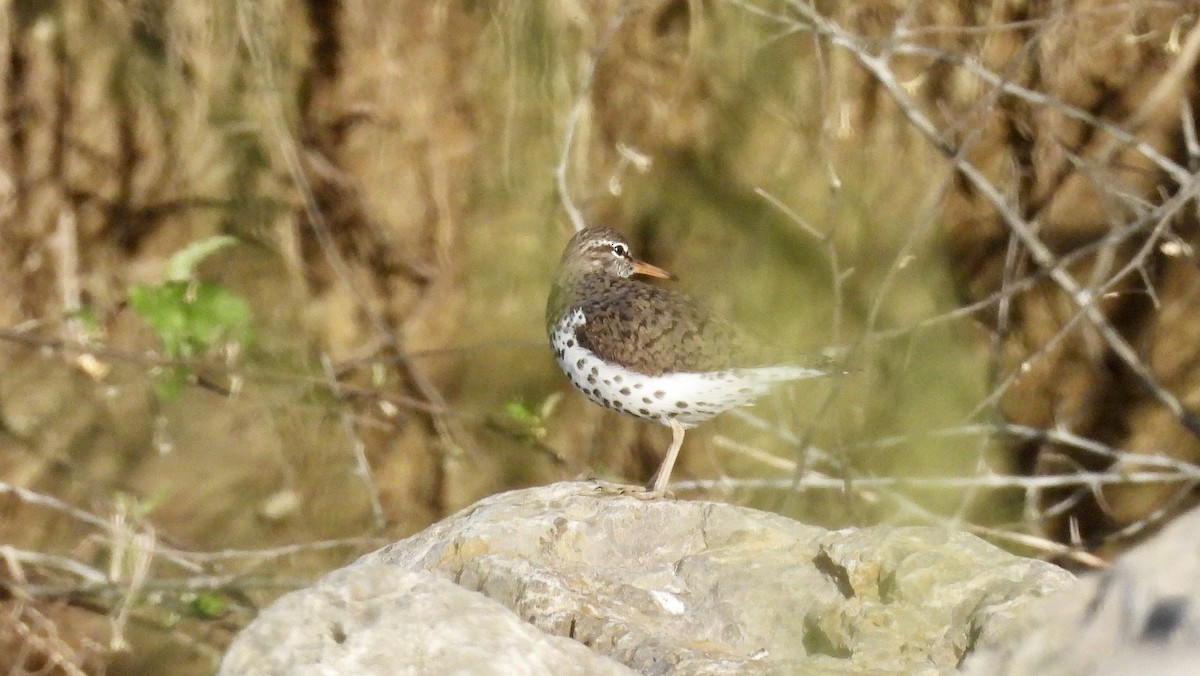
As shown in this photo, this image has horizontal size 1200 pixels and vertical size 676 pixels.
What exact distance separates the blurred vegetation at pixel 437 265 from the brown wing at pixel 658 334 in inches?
31.1

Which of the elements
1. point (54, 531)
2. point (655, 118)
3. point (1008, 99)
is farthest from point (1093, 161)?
point (54, 531)

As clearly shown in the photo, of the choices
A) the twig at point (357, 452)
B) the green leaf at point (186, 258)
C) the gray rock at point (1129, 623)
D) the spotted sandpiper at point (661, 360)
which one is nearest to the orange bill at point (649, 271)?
the spotted sandpiper at point (661, 360)

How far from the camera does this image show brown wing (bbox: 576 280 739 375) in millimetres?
4895

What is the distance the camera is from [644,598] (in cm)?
340

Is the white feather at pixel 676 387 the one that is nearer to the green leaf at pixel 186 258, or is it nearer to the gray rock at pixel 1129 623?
the green leaf at pixel 186 258

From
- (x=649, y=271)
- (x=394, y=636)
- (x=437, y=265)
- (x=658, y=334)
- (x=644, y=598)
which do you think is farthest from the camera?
(x=437, y=265)

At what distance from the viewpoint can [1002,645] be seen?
2.22m

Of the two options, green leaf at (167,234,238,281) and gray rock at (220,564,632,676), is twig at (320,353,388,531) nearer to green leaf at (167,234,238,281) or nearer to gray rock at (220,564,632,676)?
green leaf at (167,234,238,281)

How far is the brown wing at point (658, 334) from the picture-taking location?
4895mm

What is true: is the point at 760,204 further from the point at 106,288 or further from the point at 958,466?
the point at 106,288

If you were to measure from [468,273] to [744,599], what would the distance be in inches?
149

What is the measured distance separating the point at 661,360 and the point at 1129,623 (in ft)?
10.2

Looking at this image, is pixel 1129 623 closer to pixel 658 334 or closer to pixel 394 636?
pixel 394 636

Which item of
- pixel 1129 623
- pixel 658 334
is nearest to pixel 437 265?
pixel 658 334
